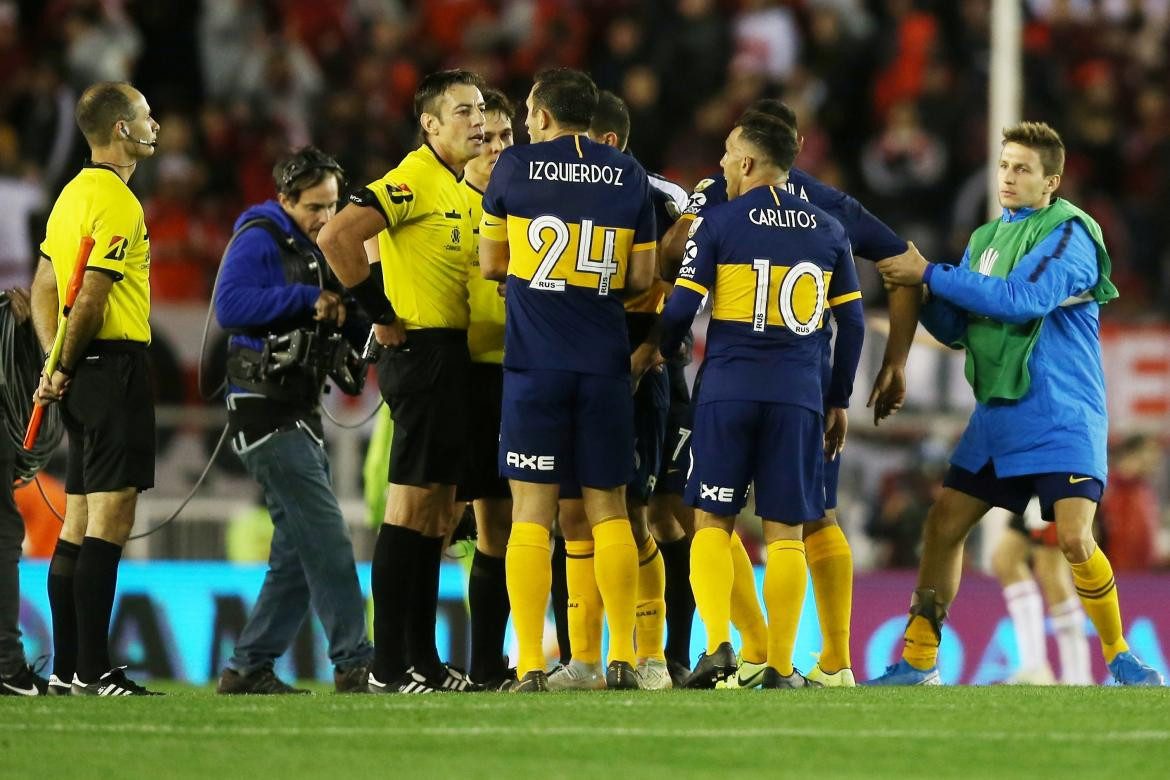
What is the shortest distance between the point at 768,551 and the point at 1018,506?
1352 millimetres

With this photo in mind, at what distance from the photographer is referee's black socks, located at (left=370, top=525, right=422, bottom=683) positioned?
839 cm

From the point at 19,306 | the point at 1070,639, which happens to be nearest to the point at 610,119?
the point at 19,306

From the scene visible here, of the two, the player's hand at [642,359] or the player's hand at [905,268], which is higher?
the player's hand at [905,268]

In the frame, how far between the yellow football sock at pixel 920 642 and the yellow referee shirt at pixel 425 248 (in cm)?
241

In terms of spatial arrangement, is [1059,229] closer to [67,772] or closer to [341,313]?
[341,313]

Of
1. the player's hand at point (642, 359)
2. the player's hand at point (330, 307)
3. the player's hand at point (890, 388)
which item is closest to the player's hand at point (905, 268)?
the player's hand at point (890, 388)

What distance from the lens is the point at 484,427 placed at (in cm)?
867

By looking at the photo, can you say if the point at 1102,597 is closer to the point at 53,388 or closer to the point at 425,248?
the point at 425,248

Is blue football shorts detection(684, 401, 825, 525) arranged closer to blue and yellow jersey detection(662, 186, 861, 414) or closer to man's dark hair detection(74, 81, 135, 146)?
blue and yellow jersey detection(662, 186, 861, 414)

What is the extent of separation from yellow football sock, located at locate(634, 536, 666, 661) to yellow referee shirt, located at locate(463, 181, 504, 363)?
1078 mm

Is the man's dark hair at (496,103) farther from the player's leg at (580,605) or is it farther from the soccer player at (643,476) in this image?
the player's leg at (580,605)

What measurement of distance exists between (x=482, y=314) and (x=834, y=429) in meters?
1.57

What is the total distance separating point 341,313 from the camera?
8.83 meters

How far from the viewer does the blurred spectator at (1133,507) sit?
14953mm
